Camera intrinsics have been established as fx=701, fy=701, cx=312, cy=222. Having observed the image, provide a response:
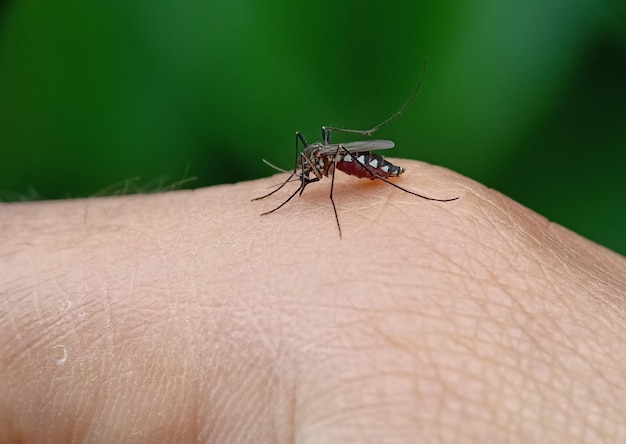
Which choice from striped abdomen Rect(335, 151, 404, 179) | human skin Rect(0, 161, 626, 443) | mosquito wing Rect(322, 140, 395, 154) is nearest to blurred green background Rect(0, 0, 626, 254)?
mosquito wing Rect(322, 140, 395, 154)

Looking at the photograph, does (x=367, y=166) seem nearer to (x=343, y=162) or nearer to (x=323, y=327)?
(x=343, y=162)

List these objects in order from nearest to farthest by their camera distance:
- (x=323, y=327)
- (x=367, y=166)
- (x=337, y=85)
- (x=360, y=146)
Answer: (x=323, y=327)
(x=367, y=166)
(x=360, y=146)
(x=337, y=85)

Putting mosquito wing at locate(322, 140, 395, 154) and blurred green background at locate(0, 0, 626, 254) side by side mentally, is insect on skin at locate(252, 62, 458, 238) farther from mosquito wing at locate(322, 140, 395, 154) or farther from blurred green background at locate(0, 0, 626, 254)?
blurred green background at locate(0, 0, 626, 254)

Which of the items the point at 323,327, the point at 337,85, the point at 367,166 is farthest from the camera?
the point at 337,85

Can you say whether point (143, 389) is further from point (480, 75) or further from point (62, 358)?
point (480, 75)

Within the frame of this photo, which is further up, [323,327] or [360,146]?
[360,146]

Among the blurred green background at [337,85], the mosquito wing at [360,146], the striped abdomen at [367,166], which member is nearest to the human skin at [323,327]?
the striped abdomen at [367,166]

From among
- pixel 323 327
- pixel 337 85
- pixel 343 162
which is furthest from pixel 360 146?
pixel 323 327
